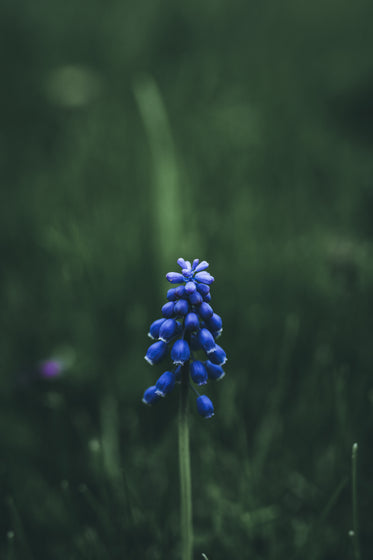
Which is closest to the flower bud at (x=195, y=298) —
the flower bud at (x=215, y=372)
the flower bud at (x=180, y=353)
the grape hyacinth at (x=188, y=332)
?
the grape hyacinth at (x=188, y=332)

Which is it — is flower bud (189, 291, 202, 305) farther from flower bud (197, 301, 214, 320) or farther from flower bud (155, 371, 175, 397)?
flower bud (155, 371, 175, 397)

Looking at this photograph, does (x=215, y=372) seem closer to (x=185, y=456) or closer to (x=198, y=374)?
(x=198, y=374)

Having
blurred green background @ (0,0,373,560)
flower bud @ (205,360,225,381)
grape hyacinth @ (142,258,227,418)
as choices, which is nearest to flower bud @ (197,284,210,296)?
grape hyacinth @ (142,258,227,418)

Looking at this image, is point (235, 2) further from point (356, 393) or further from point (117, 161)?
point (356, 393)

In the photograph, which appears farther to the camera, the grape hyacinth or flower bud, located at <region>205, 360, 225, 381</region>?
flower bud, located at <region>205, 360, 225, 381</region>

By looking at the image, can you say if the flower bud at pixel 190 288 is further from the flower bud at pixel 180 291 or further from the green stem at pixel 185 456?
the green stem at pixel 185 456

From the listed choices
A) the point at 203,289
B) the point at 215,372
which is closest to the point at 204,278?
the point at 203,289

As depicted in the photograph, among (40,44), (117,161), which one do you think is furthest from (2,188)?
(40,44)
